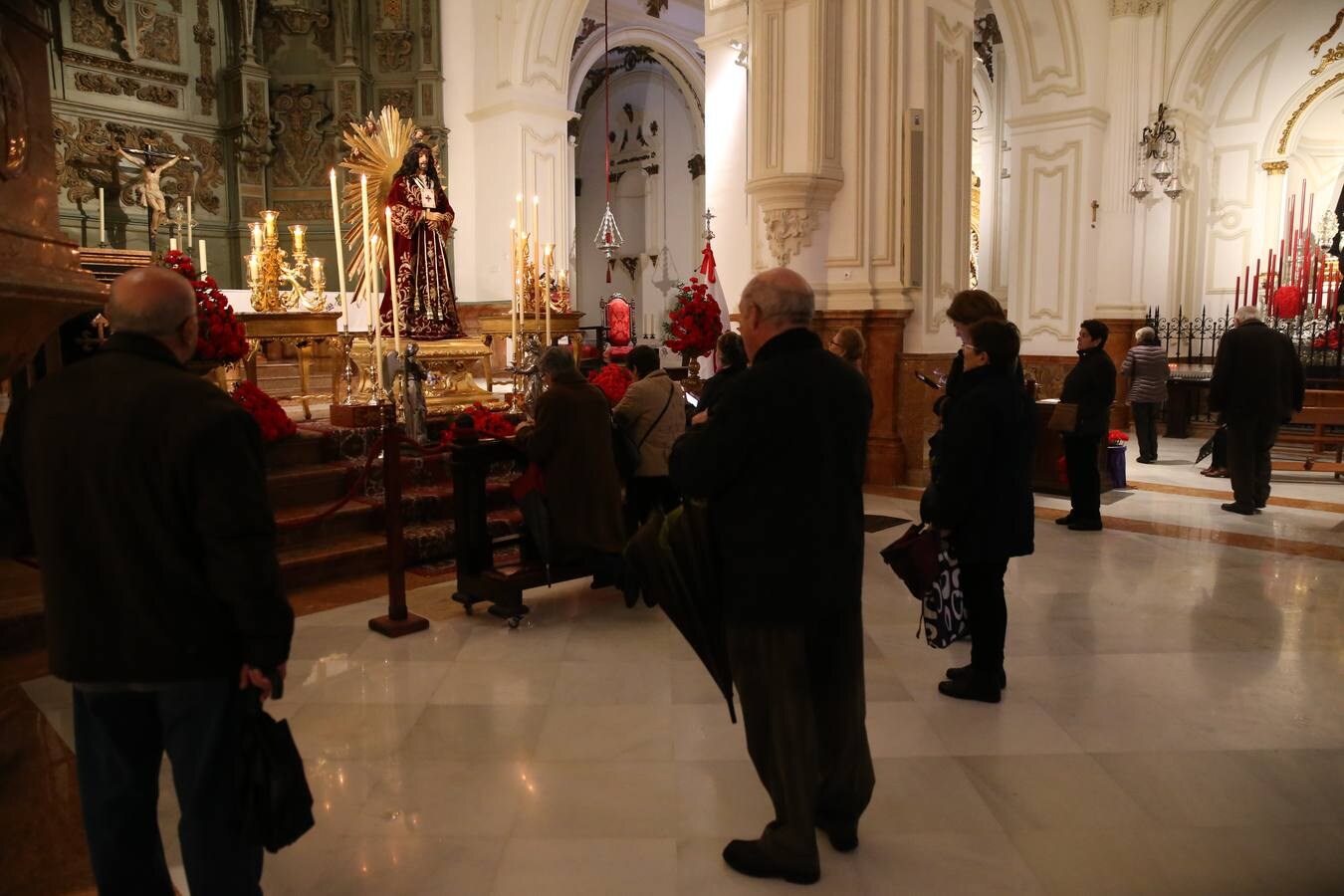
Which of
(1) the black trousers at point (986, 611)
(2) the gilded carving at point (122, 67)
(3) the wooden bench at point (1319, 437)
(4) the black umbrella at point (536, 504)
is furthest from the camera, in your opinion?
(2) the gilded carving at point (122, 67)

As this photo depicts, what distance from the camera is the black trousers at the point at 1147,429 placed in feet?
35.2

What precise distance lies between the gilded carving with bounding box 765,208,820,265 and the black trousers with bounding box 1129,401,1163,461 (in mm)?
4923

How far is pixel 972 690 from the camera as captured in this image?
3.91 meters

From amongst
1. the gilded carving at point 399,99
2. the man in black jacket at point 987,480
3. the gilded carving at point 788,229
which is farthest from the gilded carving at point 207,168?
the man in black jacket at point 987,480

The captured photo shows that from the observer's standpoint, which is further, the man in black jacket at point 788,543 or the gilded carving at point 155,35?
the gilded carving at point 155,35

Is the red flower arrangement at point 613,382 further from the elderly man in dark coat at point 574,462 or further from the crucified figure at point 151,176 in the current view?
the crucified figure at point 151,176

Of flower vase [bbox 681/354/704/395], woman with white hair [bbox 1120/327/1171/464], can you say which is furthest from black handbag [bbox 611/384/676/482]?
woman with white hair [bbox 1120/327/1171/464]

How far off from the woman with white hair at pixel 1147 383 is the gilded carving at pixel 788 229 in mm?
4620

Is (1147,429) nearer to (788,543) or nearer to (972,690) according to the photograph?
(972,690)

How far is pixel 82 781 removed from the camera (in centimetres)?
211

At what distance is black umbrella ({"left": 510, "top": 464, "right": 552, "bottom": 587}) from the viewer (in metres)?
4.97

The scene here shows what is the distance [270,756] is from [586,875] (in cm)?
103

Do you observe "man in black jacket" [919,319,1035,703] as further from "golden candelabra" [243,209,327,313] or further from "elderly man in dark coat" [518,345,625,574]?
"golden candelabra" [243,209,327,313]

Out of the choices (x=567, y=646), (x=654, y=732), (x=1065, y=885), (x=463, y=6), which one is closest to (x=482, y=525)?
(x=567, y=646)
